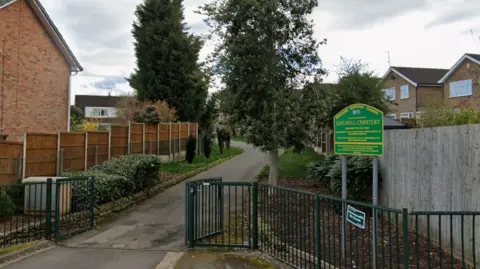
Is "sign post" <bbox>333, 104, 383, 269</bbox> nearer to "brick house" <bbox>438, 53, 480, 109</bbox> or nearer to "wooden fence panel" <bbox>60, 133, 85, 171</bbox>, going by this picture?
"wooden fence panel" <bbox>60, 133, 85, 171</bbox>

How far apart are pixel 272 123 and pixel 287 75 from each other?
146cm

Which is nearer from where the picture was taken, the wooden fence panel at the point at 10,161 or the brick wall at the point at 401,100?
the wooden fence panel at the point at 10,161

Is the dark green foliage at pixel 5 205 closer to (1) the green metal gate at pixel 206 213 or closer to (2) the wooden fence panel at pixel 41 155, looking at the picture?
(2) the wooden fence panel at pixel 41 155

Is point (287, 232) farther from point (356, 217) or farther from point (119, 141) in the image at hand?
point (119, 141)

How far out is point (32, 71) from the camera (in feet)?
51.9

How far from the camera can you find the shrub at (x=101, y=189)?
843 cm

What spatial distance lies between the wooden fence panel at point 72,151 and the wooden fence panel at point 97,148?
13.4 inches

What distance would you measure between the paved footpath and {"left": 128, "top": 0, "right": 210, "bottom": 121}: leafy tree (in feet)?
54.8

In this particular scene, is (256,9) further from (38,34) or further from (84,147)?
(38,34)

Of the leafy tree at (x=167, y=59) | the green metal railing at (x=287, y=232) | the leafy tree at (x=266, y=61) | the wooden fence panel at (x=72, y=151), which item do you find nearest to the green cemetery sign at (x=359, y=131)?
the green metal railing at (x=287, y=232)

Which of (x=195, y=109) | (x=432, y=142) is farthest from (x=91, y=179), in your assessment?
(x=195, y=109)

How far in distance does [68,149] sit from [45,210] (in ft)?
10.5

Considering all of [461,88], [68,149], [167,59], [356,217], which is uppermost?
[167,59]

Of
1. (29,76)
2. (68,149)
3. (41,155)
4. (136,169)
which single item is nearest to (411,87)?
(136,169)
